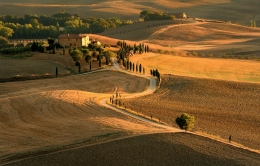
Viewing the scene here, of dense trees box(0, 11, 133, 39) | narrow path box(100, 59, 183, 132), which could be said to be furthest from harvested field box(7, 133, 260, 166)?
dense trees box(0, 11, 133, 39)

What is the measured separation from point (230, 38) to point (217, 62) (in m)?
56.1

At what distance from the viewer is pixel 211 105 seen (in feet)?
179

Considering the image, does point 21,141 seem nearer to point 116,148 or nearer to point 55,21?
point 116,148

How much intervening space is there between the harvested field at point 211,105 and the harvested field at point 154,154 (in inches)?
267

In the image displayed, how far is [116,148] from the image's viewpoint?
1220 inches

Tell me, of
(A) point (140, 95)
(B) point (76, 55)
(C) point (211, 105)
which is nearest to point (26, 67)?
(B) point (76, 55)

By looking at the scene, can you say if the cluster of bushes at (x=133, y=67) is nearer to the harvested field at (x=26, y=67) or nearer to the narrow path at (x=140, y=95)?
the narrow path at (x=140, y=95)

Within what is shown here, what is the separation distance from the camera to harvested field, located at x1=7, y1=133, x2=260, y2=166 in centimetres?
2888

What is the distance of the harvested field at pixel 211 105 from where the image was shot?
143ft

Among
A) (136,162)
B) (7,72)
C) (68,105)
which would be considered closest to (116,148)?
(136,162)

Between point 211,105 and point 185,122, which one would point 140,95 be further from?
point 185,122

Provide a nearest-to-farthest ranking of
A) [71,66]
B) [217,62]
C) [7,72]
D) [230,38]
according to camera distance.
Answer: [7,72]
[71,66]
[217,62]
[230,38]

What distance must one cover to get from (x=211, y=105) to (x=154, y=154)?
25789mm

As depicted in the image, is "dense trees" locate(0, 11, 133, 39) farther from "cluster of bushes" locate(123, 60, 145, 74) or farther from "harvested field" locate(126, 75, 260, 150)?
"harvested field" locate(126, 75, 260, 150)
